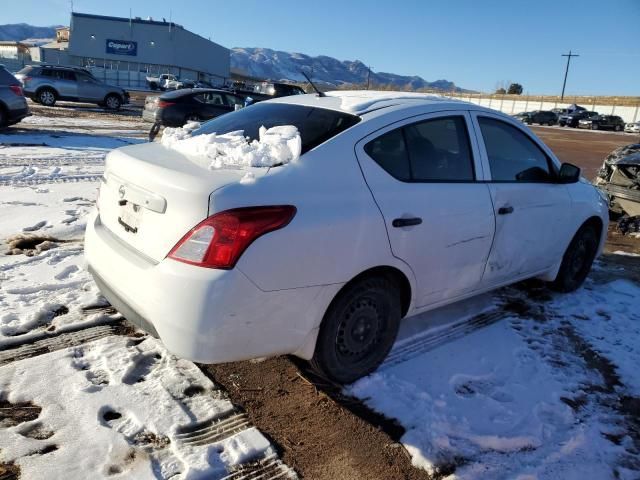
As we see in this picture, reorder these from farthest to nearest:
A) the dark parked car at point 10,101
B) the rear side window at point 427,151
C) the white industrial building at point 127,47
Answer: the white industrial building at point 127,47 → the dark parked car at point 10,101 → the rear side window at point 427,151

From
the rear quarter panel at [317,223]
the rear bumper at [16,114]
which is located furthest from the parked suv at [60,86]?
the rear quarter panel at [317,223]

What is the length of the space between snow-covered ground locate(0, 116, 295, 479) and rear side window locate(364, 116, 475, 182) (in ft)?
5.44

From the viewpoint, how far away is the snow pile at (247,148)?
2.69 m

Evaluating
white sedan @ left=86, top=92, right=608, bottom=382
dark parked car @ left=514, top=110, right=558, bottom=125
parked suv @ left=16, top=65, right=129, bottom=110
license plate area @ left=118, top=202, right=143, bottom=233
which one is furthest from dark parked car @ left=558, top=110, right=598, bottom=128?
license plate area @ left=118, top=202, right=143, bottom=233

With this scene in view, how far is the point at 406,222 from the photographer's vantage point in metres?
2.93

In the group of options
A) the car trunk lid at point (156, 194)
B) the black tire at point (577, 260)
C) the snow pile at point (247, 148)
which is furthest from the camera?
the black tire at point (577, 260)

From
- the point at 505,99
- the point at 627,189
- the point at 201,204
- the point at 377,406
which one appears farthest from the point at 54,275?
the point at 505,99

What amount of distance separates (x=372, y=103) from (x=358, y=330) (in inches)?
56.3

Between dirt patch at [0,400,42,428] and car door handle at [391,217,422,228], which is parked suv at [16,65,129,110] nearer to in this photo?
dirt patch at [0,400,42,428]

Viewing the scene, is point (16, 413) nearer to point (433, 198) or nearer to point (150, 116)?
point (433, 198)

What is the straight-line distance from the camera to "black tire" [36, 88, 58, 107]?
20.7 metres

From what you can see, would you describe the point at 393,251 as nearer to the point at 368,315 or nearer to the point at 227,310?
the point at 368,315

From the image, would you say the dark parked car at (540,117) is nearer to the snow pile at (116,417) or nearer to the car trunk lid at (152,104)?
the car trunk lid at (152,104)

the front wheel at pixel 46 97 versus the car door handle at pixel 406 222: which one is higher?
the front wheel at pixel 46 97
